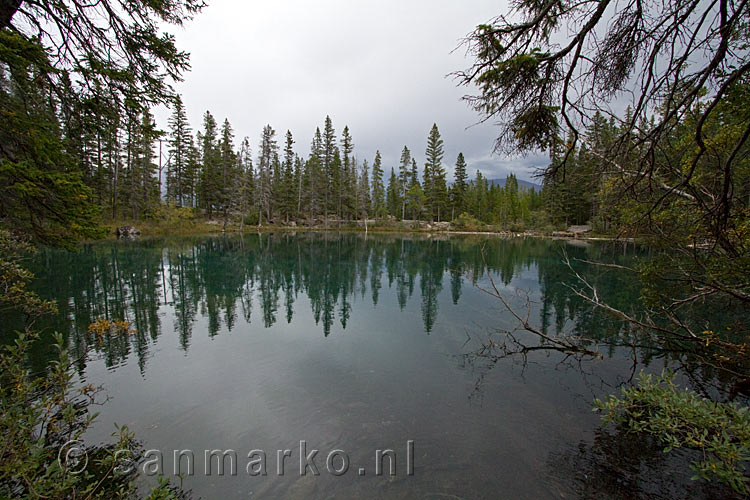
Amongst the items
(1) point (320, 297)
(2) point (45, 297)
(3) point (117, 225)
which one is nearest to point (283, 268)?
(1) point (320, 297)

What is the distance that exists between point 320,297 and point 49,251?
79.2ft

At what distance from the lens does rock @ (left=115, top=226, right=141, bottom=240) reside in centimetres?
3312

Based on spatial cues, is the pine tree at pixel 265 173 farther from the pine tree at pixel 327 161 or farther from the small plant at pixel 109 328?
the small plant at pixel 109 328

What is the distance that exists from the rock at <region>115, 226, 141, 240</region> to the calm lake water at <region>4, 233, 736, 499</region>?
22.5 meters

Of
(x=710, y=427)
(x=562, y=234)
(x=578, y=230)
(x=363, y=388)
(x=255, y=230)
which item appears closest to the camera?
(x=710, y=427)

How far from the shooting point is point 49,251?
917 inches

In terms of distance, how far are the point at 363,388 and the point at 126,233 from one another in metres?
38.4

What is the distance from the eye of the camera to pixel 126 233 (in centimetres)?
3362

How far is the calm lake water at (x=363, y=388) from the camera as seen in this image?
3.97m

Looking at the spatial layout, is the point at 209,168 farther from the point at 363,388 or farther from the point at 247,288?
the point at 363,388

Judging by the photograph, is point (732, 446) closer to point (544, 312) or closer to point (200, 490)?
point (200, 490)

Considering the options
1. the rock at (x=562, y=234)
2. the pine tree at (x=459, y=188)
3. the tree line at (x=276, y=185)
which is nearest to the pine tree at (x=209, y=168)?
the tree line at (x=276, y=185)

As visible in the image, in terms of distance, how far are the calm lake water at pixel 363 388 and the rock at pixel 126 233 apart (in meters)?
22.5

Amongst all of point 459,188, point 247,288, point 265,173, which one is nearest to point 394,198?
point 459,188
